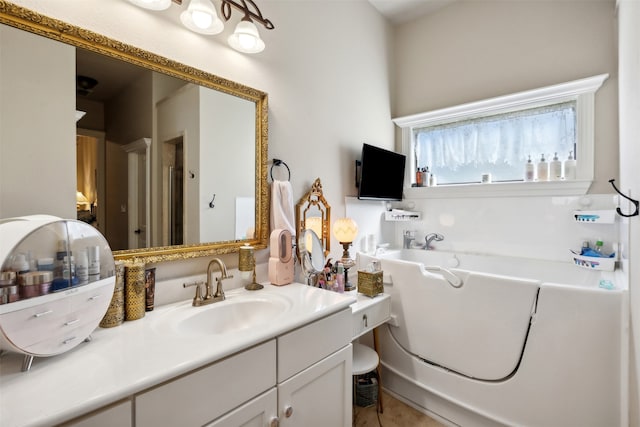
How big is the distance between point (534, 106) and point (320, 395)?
2.62 meters

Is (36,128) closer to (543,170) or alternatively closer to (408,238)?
(408,238)

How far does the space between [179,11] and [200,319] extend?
4.46 ft

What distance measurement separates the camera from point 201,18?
128 cm

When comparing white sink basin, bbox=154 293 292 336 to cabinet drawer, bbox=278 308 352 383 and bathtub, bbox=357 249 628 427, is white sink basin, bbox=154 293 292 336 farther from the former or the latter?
bathtub, bbox=357 249 628 427

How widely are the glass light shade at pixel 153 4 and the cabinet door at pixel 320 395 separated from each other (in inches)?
60.9

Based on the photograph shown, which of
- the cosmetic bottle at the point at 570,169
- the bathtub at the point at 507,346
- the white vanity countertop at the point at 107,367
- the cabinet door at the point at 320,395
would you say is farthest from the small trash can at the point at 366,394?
the cosmetic bottle at the point at 570,169

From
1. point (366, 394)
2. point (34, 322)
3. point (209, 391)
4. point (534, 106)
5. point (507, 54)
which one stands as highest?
point (507, 54)

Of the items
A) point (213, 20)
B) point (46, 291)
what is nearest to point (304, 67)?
point (213, 20)

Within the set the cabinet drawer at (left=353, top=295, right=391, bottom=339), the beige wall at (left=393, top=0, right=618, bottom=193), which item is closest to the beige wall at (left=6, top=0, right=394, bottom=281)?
the beige wall at (left=393, top=0, right=618, bottom=193)

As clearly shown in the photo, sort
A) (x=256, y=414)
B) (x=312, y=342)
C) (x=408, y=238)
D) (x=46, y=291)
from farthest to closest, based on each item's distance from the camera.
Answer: (x=408, y=238) < (x=312, y=342) < (x=256, y=414) < (x=46, y=291)

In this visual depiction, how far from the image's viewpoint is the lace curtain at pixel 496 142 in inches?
90.7

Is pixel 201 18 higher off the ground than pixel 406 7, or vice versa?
pixel 406 7

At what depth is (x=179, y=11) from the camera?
1331 mm

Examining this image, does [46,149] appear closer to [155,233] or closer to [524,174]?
[155,233]
